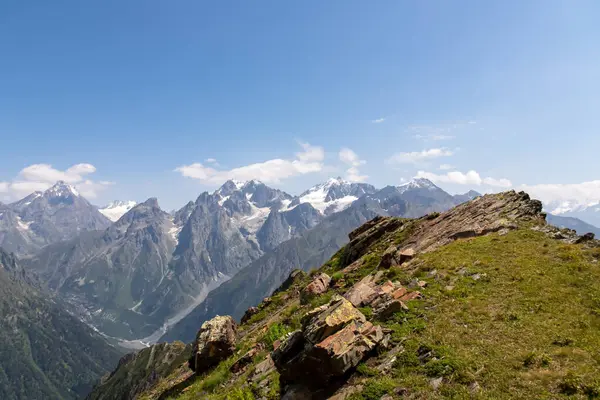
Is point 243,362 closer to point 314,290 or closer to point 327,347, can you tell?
point 327,347

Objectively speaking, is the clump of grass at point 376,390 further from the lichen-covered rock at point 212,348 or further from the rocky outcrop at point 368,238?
the rocky outcrop at point 368,238

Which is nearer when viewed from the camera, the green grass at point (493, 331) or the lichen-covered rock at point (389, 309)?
the green grass at point (493, 331)

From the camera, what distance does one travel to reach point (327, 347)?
56.3 ft

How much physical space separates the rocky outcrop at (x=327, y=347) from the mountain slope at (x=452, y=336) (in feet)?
0.20

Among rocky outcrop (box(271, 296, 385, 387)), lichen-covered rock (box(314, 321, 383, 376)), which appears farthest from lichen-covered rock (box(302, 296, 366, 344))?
lichen-covered rock (box(314, 321, 383, 376))

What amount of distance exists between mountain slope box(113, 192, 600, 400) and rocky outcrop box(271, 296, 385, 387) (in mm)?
62

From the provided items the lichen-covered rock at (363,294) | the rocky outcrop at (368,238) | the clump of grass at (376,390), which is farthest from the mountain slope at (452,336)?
the rocky outcrop at (368,238)

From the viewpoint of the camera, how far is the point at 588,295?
2162cm

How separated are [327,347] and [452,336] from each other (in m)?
6.96

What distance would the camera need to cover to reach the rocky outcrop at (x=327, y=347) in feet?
56.3

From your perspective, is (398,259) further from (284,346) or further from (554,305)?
(284,346)

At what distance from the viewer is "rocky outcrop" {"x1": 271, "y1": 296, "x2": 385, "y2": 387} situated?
17.2 metres

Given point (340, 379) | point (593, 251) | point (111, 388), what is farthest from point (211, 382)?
point (111, 388)

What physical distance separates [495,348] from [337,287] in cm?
1954
